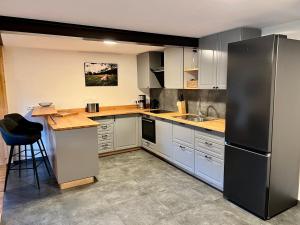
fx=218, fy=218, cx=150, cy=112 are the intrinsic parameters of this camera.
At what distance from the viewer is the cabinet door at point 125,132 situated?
473 centimetres

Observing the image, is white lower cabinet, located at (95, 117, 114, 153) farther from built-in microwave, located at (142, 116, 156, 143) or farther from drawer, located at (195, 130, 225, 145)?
drawer, located at (195, 130, 225, 145)

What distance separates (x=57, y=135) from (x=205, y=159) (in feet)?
7.05

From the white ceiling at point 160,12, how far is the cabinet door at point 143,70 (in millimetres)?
2031

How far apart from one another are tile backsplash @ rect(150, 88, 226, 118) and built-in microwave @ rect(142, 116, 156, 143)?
0.68 metres

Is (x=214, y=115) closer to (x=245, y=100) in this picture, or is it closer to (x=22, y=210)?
(x=245, y=100)

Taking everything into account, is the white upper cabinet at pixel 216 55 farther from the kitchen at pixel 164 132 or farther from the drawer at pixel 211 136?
the drawer at pixel 211 136

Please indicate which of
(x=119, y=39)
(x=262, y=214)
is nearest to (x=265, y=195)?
(x=262, y=214)

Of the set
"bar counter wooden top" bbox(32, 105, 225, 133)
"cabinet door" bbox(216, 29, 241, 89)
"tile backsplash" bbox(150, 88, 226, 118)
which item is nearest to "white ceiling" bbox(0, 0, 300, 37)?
"cabinet door" bbox(216, 29, 241, 89)

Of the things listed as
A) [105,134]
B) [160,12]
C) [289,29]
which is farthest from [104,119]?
[289,29]

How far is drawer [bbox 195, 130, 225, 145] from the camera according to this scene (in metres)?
2.90

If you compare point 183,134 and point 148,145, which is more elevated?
point 183,134

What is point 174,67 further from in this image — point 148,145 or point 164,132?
point 148,145

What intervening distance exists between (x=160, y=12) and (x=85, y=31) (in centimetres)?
105

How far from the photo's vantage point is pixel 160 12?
7.53 feet
